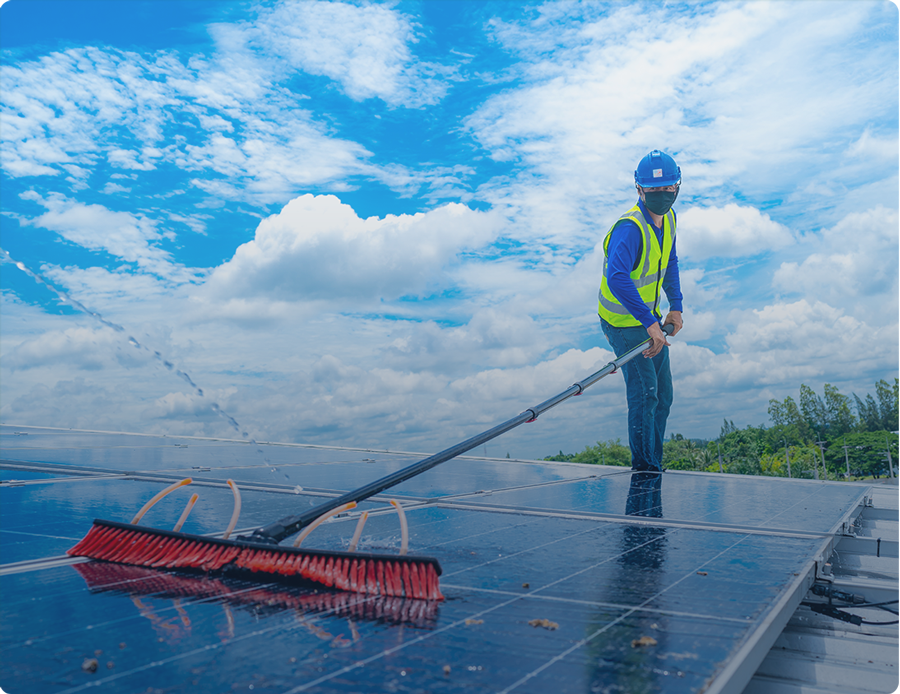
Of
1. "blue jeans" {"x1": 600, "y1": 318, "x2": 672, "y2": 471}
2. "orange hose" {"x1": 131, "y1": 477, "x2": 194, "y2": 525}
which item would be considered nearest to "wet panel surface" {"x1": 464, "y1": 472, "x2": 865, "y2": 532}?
"blue jeans" {"x1": 600, "y1": 318, "x2": 672, "y2": 471}

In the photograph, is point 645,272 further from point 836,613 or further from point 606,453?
point 606,453

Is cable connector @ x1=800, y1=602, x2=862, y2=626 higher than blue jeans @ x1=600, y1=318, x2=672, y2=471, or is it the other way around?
blue jeans @ x1=600, y1=318, x2=672, y2=471

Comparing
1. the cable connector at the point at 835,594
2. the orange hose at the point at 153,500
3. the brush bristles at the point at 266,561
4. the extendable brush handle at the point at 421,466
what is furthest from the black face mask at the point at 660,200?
the brush bristles at the point at 266,561

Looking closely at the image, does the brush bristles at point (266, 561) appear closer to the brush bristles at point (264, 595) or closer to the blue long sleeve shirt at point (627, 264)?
the brush bristles at point (264, 595)

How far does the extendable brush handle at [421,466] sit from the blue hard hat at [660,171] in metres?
1.64

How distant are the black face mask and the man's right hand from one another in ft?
4.30

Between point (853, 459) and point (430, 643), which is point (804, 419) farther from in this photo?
point (430, 643)

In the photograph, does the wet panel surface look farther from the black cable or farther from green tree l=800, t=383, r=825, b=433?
green tree l=800, t=383, r=825, b=433

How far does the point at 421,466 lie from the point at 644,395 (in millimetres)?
3870

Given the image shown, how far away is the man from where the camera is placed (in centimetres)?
697

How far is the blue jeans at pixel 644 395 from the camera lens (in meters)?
7.00

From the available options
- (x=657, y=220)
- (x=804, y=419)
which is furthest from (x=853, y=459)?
(x=657, y=220)

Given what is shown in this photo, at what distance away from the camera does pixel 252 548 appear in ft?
8.59

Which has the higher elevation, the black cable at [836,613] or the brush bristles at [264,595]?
the brush bristles at [264,595]
